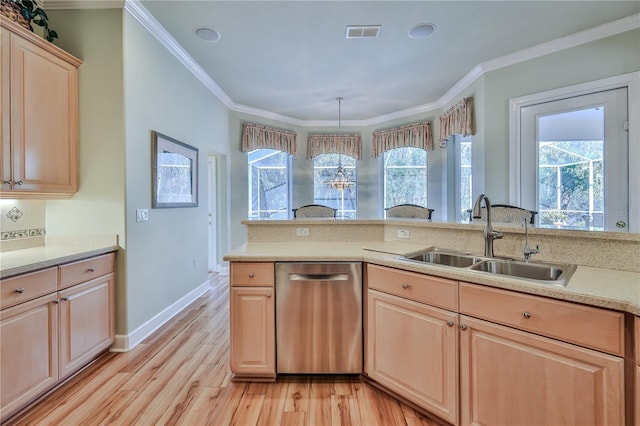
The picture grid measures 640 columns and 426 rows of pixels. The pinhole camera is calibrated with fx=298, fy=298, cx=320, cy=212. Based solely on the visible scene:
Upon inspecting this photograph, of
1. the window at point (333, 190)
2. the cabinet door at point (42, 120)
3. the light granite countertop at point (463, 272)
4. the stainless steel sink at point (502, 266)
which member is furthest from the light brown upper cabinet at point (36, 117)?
the window at point (333, 190)

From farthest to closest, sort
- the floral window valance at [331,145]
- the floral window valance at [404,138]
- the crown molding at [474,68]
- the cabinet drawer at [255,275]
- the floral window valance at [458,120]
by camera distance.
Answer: the floral window valance at [331,145], the floral window valance at [404,138], the floral window valance at [458,120], the crown molding at [474,68], the cabinet drawer at [255,275]

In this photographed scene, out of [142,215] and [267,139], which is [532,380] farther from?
[267,139]

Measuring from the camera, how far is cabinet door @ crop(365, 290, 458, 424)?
5.06 ft

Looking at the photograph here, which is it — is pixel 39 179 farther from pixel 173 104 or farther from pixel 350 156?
pixel 350 156

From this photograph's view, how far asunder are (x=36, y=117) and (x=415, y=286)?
9.11ft

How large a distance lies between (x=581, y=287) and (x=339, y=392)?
4.80 feet

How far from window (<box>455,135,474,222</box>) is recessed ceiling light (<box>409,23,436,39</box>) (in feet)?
6.29

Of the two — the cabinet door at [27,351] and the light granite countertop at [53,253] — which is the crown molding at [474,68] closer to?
the light granite countertop at [53,253]

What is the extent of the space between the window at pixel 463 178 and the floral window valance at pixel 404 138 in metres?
0.55

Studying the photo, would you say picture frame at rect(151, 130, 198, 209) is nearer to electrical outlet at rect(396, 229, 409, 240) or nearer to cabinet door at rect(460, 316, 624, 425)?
electrical outlet at rect(396, 229, 409, 240)

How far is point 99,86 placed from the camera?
8.04 ft

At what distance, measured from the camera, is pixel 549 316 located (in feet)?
4.05

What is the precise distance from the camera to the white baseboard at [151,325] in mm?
2477

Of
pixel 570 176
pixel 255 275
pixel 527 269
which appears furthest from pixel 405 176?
pixel 255 275
